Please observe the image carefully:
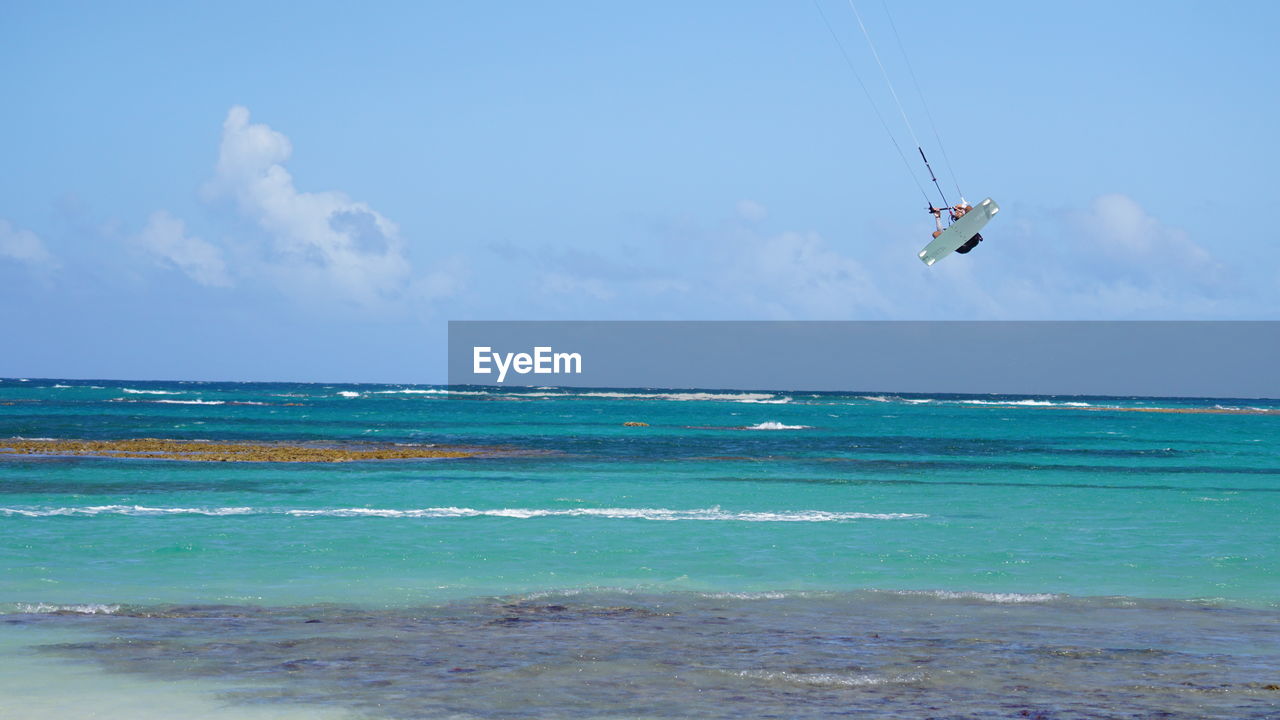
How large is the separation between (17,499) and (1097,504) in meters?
24.7

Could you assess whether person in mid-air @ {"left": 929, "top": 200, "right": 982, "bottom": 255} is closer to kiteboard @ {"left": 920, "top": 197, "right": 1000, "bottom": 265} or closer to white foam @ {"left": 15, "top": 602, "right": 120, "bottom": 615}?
kiteboard @ {"left": 920, "top": 197, "right": 1000, "bottom": 265}

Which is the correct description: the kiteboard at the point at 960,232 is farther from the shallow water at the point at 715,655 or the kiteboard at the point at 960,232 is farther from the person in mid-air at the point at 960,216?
the shallow water at the point at 715,655

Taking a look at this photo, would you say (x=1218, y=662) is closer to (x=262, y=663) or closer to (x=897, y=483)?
(x=262, y=663)

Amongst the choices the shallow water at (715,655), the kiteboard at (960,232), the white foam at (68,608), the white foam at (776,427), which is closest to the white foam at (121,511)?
the white foam at (68,608)

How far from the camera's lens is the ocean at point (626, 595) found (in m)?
11.4

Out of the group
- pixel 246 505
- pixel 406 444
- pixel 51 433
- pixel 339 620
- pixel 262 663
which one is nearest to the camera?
pixel 262 663

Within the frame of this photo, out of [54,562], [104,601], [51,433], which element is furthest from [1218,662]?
[51,433]

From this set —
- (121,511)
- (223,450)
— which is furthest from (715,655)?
(223,450)

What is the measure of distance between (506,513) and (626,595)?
1029cm

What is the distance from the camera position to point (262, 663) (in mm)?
12359

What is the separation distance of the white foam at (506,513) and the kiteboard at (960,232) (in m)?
5.84

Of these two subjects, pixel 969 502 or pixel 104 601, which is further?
pixel 969 502

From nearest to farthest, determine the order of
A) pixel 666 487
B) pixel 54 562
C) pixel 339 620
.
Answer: pixel 339 620, pixel 54 562, pixel 666 487

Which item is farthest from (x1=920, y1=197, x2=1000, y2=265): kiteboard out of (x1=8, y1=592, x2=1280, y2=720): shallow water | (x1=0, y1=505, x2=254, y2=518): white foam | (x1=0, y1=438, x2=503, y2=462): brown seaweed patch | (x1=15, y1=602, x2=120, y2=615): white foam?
(x1=0, y1=438, x2=503, y2=462): brown seaweed patch
